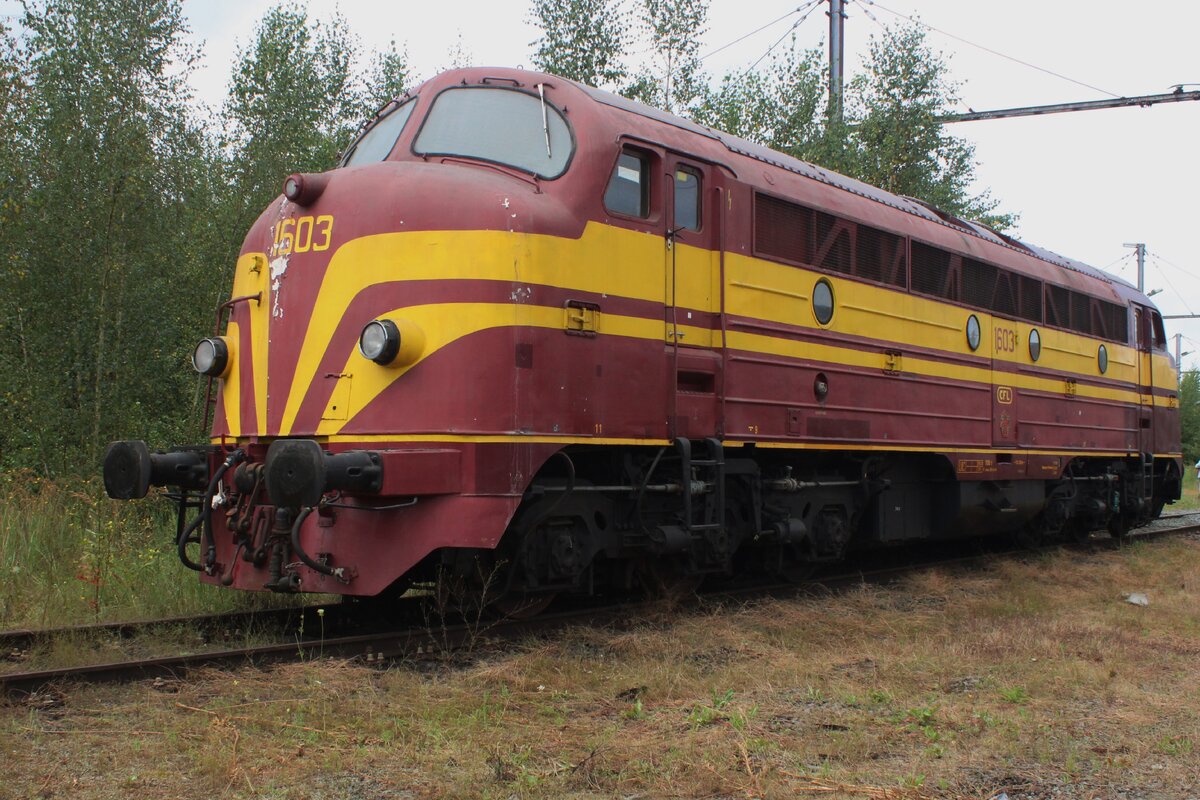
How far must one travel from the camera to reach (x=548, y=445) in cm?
683

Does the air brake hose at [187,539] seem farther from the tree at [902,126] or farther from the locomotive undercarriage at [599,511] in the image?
the tree at [902,126]

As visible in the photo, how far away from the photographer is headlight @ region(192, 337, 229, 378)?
7.68 meters

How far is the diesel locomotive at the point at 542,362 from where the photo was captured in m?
6.57

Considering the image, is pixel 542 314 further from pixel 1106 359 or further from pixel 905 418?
pixel 1106 359

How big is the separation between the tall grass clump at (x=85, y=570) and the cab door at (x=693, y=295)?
3513mm

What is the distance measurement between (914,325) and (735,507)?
3.19 metres

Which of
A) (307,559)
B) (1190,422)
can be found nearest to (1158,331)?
(307,559)

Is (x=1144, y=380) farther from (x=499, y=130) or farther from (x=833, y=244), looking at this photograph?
(x=499, y=130)

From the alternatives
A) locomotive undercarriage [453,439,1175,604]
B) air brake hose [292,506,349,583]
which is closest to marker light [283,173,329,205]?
air brake hose [292,506,349,583]

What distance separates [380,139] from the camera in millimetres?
8289

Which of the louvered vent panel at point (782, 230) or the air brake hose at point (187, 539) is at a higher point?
the louvered vent panel at point (782, 230)

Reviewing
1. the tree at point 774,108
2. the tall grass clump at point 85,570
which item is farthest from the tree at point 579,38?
the tall grass clump at point 85,570

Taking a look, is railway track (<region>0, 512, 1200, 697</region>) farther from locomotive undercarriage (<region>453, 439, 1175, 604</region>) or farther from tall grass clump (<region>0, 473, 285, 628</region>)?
tall grass clump (<region>0, 473, 285, 628</region>)

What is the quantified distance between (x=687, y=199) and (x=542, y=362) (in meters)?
2.09
